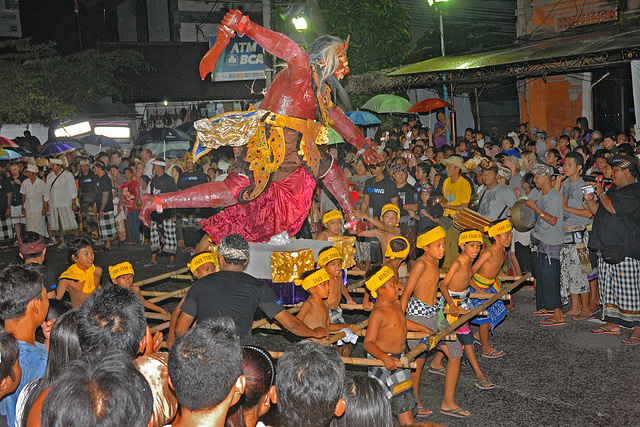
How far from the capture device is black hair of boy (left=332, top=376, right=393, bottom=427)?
258 centimetres

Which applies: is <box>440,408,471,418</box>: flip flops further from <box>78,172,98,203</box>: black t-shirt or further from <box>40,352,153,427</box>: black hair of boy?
<box>78,172,98,203</box>: black t-shirt

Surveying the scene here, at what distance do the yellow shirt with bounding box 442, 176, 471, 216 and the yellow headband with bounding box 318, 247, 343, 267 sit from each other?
3.56 meters

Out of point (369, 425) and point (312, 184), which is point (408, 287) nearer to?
point (312, 184)

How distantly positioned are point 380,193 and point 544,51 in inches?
212

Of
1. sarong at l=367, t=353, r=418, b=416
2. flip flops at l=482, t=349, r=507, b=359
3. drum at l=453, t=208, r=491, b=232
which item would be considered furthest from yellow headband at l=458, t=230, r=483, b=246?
sarong at l=367, t=353, r=418, b=416

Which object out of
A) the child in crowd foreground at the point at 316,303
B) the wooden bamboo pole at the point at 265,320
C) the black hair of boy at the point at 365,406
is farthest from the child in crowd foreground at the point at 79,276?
the black hair of boy at the point at 365,406

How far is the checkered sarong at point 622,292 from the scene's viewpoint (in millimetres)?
6250

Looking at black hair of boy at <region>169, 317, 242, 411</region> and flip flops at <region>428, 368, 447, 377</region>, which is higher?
black hair of boy at <region>169, 317, 242, 411</region>

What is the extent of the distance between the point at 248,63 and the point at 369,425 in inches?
567

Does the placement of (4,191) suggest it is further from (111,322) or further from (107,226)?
(111,322)

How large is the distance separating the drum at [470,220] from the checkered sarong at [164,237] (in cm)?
557

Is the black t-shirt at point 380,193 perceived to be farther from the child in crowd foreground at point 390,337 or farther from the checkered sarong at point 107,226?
the checkered sarong at point 107,226

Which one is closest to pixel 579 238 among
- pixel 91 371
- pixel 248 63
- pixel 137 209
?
pixel 91 371

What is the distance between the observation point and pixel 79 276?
18.2ft
